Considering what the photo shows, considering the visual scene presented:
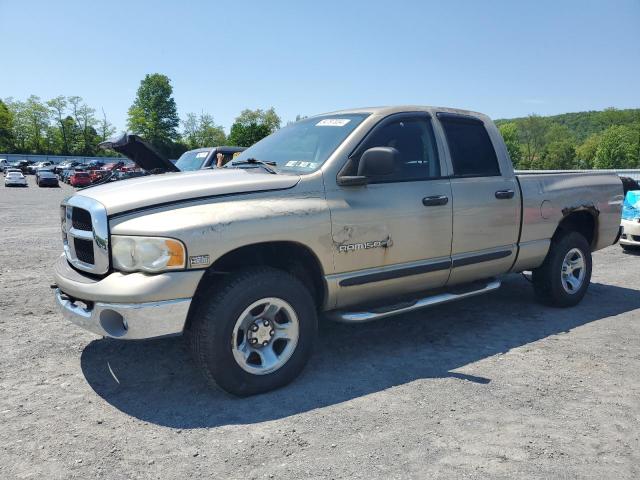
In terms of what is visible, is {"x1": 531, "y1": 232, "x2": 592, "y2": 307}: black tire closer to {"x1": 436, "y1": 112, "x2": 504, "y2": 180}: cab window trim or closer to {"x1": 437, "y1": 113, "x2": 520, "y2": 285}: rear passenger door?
{"x1": 437, "y1": 113, "x2": 520, "y2": 285}: rear passenger door

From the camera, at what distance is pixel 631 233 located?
9.48m

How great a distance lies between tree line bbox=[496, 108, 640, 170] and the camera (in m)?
111

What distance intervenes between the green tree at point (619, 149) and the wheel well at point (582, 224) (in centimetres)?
11734

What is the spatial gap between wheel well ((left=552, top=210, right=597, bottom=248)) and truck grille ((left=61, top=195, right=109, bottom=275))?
15.4 ft

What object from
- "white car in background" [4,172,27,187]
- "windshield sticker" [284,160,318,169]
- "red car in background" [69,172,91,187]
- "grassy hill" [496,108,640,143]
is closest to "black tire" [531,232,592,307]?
"windshield sticker" [284,160,318,169]

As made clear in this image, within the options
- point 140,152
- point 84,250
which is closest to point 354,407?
point 84,250

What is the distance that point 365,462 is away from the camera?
272 cm

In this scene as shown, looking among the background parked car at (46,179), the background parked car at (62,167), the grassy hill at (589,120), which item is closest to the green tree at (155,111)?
the background parked car at (62,167)

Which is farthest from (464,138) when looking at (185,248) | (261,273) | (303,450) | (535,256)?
(303,450)

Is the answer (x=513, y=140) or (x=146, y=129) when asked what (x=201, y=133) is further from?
(x=513, y=140)

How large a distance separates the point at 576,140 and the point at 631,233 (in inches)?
6342

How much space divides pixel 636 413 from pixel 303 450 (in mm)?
2149

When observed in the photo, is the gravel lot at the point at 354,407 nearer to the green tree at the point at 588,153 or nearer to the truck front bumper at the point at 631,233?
the truck front bumper at the point at 631,233

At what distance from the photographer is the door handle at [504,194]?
484cm
